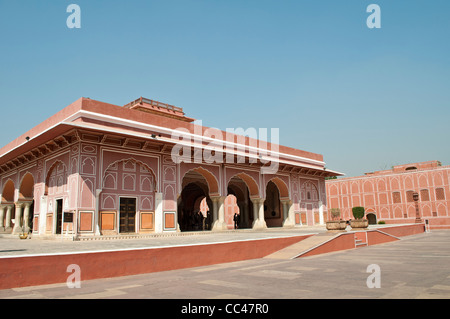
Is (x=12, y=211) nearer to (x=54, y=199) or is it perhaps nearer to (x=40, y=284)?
(x=54, y=199)

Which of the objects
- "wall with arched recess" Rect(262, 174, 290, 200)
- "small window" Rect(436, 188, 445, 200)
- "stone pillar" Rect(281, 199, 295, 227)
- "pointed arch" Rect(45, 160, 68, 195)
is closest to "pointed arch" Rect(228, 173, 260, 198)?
"wall with arched recess" Rect(262, 174, 290, 200)

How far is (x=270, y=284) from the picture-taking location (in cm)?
595

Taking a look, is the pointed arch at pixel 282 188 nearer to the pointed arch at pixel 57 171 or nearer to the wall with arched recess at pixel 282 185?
the wall with arched recess at pixel 282 185

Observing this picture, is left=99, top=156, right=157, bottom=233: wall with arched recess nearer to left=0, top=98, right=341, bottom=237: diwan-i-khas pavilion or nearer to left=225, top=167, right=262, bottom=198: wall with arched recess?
left=0, top=98, right=341, bottom=237: diwan-i-khas pavilion

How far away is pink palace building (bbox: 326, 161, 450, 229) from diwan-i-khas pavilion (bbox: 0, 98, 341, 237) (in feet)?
68.9

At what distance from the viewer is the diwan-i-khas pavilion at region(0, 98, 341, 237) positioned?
14.5 metres

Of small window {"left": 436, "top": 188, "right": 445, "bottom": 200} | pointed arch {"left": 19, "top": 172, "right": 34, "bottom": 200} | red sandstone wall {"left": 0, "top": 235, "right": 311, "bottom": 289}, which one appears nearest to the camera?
red sandstone wall {"left": 0, "top": 235, "right": 311, "bottom": 289}

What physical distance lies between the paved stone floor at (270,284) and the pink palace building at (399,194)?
3255cm

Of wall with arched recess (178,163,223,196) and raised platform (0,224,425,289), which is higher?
wall with arched recess (178,163,223,196)

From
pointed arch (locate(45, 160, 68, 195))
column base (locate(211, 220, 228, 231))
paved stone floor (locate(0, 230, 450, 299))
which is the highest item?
pointed arch (locate(45, 160, 68, 195))

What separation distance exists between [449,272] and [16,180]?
21.4 meters
